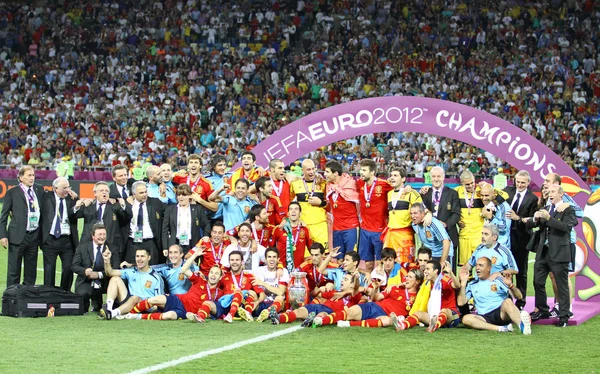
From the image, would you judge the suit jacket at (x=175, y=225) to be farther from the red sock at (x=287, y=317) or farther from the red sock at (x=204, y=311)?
the red sock at (x=287, y=317)

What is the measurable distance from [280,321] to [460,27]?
22642 mm

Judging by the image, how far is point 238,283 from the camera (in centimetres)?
1127

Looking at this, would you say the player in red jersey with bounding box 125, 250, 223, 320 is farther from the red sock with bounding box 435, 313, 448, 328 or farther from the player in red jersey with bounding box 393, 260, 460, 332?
the red sock with bounding box 435, 313, 448, 328

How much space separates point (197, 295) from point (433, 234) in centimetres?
280

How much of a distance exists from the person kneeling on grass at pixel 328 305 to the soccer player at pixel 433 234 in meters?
0.95

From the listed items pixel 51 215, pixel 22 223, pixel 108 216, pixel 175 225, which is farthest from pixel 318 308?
pixel 22 223

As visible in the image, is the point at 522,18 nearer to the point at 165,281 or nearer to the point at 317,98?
the point at 317,98

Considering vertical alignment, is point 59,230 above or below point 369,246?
above

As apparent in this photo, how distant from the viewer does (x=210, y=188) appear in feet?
41.2

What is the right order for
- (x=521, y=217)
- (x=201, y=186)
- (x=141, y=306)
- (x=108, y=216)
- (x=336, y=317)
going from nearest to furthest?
1. (x=336, y=317)
2. (x=141, y=306)
3. (x=521, y=217)
4. (x=108, y=216)
5. (x=201, y=186)

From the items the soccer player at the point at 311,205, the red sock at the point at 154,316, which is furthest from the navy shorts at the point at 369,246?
the red sock at the point at 154,316

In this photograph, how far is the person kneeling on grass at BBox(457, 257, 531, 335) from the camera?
1029cm

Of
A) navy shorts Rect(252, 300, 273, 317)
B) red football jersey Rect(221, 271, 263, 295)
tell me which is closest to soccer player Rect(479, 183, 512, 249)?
navy shorts Rect(252, 300, 273, 317)

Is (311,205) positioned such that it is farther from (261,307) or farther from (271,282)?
(261,307)
